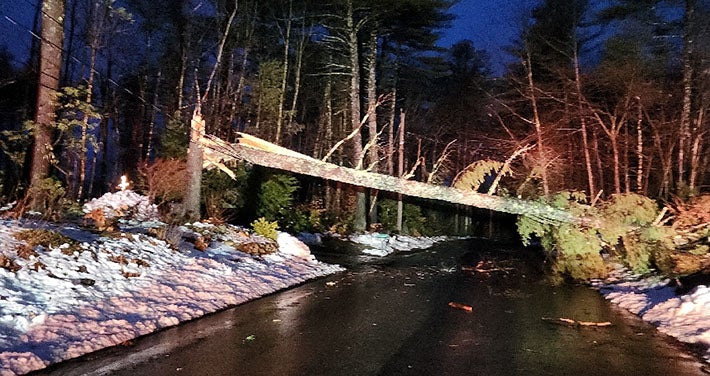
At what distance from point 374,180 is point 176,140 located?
31.9ft

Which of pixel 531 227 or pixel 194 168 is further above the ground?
pixel 194 168

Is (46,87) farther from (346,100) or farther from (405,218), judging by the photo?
(405,218)

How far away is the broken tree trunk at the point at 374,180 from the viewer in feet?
44.1

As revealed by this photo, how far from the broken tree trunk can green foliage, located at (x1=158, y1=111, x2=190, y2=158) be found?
538cm

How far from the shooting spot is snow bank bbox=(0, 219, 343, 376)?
6.04 meters

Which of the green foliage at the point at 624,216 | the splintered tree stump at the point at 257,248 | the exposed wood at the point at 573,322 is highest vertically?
the green foliage at the point at 624,216

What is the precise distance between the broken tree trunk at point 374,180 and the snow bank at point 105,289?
2966mm

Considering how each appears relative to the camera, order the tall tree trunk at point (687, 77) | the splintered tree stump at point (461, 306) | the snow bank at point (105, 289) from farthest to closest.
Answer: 1. the tall tree trunk at point (687, 77)
2. the splintered tree stump at point (461, 306)
3. the snow bank at point (105, 289)

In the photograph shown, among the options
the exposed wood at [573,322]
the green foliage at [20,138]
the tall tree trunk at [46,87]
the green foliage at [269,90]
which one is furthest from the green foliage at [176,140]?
the exposed wood at [573,322]

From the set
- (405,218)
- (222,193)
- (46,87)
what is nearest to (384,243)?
(222,193)

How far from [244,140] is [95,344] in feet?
30.1

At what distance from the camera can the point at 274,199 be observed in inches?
845

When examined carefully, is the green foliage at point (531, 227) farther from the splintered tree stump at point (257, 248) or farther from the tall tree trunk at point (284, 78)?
the tall tree trunk at point (284, 78)

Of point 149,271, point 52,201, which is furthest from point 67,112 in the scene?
point 149,271
